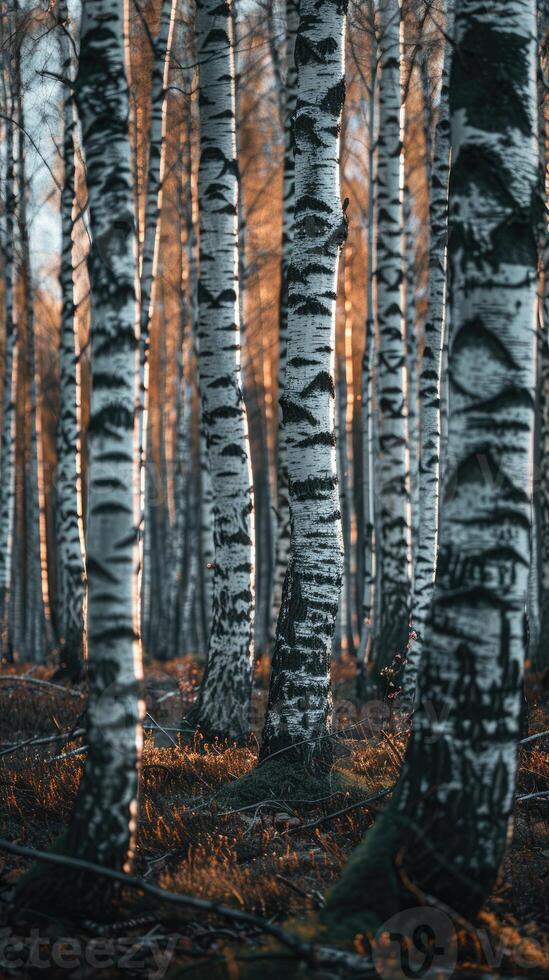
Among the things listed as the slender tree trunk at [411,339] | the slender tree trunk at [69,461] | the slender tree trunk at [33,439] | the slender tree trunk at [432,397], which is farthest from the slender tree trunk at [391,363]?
the slender tree trunk at [33,439]

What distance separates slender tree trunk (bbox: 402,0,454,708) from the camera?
25.2 ft

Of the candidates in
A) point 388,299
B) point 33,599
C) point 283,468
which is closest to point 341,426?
point 283,468

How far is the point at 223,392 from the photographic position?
648cm

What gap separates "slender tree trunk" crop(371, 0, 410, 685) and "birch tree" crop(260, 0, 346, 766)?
12.5 ft

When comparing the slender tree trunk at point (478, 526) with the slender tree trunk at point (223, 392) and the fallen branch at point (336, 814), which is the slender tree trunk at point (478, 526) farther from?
the slender tree trunk at point (223, 392)

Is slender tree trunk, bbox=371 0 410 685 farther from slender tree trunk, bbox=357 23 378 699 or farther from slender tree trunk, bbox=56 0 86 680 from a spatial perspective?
slender tree trunk, bbox=56 0 86 680

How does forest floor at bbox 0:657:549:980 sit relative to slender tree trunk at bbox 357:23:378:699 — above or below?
below

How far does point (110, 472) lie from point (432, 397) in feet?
17.6

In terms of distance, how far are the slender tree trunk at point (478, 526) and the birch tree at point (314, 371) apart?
1943mm

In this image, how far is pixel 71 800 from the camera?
15.9 feet

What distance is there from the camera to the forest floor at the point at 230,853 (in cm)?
284

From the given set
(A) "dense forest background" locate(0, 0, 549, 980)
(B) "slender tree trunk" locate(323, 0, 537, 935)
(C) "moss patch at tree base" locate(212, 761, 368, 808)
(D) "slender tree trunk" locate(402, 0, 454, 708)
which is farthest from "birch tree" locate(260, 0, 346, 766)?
(D) "slender tree trunk" locate(402, 0, 454, 708)

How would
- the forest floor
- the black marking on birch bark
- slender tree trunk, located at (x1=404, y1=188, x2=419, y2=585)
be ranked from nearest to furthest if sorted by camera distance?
1. the forest floor
2. the black marking on birch bark
3. slender tree trunk, located at (x1=404, y1=188, x2=419, y2=585)

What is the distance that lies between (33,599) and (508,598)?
1890cm
